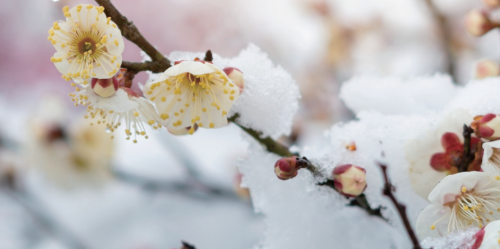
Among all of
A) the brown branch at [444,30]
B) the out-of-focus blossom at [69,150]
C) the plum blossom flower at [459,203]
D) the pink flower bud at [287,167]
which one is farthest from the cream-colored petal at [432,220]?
the out-of-focus blossom at [69,150]

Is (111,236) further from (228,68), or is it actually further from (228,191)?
(228,68)

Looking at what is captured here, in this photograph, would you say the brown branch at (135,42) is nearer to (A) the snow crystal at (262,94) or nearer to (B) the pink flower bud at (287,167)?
(A) the snow crystal at (262,94)

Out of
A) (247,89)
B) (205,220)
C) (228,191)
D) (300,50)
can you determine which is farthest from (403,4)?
(247,89)

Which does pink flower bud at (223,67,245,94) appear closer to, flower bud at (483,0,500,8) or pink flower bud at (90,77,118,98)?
pink flower bud at (90,77,118,98)

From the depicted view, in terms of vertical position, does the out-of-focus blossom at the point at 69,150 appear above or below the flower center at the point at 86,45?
above

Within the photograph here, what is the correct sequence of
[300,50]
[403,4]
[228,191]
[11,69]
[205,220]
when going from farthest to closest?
[11,69] → [300,50] → [403,4] → [205,220] → [228,191]

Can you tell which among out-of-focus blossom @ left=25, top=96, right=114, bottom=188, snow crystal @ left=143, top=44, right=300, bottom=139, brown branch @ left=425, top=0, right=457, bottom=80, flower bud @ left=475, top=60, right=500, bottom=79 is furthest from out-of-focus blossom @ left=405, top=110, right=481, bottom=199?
out-of-focus blossom @ left=25, top=96, right=114, bottom=188

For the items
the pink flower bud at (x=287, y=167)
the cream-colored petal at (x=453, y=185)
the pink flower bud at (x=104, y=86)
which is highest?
the pink flower bud at (x=104, y=86)
